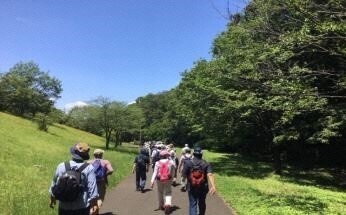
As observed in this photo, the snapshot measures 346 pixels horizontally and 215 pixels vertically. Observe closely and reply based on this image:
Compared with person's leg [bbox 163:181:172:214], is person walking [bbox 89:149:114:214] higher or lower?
higher

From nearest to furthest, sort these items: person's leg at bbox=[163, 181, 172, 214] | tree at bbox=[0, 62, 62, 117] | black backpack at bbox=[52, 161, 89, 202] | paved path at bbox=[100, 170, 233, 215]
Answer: black backpack at bbox=[52, 161, 89, 202]
person's leg at bbox=[163, 181, 172, 214]
paved path at bbox=[100, 170, 233, 215]
tree at bbox=[0, 62, 62, 117]

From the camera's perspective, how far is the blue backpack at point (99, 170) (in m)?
12.8

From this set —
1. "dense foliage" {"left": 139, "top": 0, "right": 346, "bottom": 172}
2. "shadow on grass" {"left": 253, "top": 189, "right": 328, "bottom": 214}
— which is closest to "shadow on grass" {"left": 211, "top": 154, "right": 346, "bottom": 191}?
"dense foliage" {"left": 139, "top": 0, "right": 346, "bottom": 172}

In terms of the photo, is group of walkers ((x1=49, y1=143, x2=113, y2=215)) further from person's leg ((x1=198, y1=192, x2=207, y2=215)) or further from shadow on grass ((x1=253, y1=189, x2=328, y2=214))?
shadow on grass ((x1=253, y1=189, x2=328, y2=214))

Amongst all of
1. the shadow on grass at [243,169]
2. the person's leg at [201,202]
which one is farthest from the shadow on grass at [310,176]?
the person's leg at [201,202]

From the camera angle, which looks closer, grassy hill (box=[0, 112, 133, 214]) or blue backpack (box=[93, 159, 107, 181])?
grassy hill (box=[0, 112, 133, 214])

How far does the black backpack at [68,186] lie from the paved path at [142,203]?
21.1ft

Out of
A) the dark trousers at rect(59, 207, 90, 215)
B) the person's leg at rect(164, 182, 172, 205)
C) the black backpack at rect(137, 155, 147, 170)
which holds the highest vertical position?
the black backpack at rect(137, 155, 147, 170)

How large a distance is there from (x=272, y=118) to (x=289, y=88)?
58.1 feet

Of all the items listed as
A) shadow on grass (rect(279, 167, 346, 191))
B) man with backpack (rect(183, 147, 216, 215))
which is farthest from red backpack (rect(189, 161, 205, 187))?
shadow on grass (rect(279, 167, 346, 191))

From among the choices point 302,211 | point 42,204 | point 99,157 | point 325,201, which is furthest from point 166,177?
point 325,201

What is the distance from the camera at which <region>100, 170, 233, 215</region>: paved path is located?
45.9 ft

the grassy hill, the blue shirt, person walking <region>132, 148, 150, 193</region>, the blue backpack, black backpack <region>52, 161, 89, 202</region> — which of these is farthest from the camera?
person walking <region>132, 148, 150, 193</region>

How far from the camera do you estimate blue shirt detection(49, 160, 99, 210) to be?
740cm
